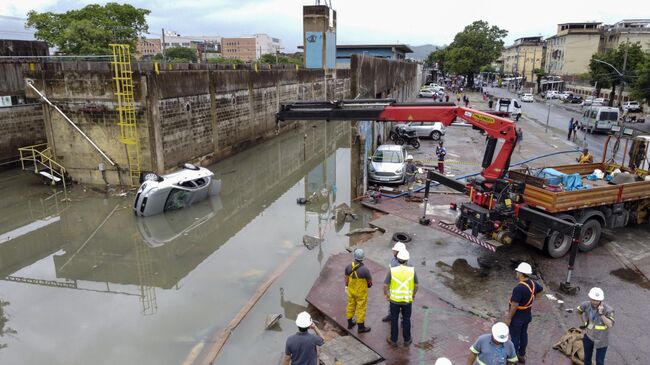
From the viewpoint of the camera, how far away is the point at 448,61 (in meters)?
76.6

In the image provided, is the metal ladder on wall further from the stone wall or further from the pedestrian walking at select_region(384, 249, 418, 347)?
the pedestrian walking at select_region(384, 249, 418, 347)

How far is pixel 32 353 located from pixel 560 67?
311 feet

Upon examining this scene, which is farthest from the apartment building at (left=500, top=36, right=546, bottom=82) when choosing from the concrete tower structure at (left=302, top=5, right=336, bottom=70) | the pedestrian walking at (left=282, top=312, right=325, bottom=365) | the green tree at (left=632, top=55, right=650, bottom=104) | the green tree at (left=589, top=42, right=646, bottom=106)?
the pedestrian walking at (left=282, top=312, right=325, bottom=365)

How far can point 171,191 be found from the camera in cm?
1424

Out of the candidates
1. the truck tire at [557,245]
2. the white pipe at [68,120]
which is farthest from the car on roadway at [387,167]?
the white pipe at [68,120]

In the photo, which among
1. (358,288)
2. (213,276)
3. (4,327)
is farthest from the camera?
(213,276)

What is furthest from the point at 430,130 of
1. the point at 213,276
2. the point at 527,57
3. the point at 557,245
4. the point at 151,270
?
the point at 527,57

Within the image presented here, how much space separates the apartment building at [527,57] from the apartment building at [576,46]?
10.8 m

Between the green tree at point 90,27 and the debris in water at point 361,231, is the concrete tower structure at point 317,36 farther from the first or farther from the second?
the debris in water at point 361,231

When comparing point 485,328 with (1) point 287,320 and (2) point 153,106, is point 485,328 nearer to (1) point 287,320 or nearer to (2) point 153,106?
(1) point 287,320

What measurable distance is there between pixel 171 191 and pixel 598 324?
472 inches

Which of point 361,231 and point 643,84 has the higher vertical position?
point 643,84

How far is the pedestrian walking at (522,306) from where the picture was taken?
21.4 feet

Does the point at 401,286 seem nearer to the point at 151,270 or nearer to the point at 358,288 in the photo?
the point at 358,288
